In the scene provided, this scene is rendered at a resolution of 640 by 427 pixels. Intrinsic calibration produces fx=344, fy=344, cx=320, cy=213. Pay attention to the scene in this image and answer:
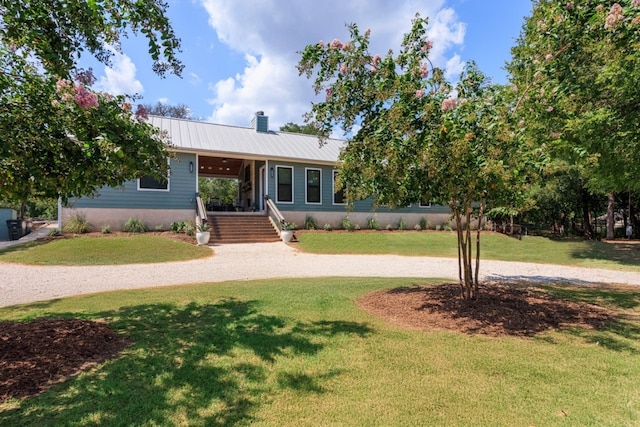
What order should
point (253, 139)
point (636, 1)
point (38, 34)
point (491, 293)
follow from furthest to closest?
1. point (253, 139)
2. point (491, 293)
3. point (636, 1)
4. point (38, 34)

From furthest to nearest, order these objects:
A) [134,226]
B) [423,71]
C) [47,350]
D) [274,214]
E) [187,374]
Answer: [274,214], [134,226], [423,71], [47,350], [187,374]

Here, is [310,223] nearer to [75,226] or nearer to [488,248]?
[488,248]

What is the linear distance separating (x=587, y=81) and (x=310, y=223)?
12150 mm

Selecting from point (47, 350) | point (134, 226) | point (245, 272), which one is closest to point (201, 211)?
point (134, 226)

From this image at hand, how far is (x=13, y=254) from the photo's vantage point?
1059 cm

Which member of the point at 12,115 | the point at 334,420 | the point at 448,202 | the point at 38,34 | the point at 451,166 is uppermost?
the point at 38,34

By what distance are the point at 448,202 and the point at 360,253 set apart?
331 inches

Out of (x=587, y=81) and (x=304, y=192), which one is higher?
(x=587, y=81)

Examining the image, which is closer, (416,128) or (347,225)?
(416,128)

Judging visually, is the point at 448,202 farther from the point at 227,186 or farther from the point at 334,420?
the point at 227,186

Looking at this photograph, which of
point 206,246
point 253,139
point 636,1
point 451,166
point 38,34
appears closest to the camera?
point 38,34

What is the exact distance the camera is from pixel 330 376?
3184 mm

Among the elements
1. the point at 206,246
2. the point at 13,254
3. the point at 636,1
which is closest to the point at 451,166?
the point at 636,1

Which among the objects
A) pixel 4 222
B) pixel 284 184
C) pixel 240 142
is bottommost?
pixel 4 222
